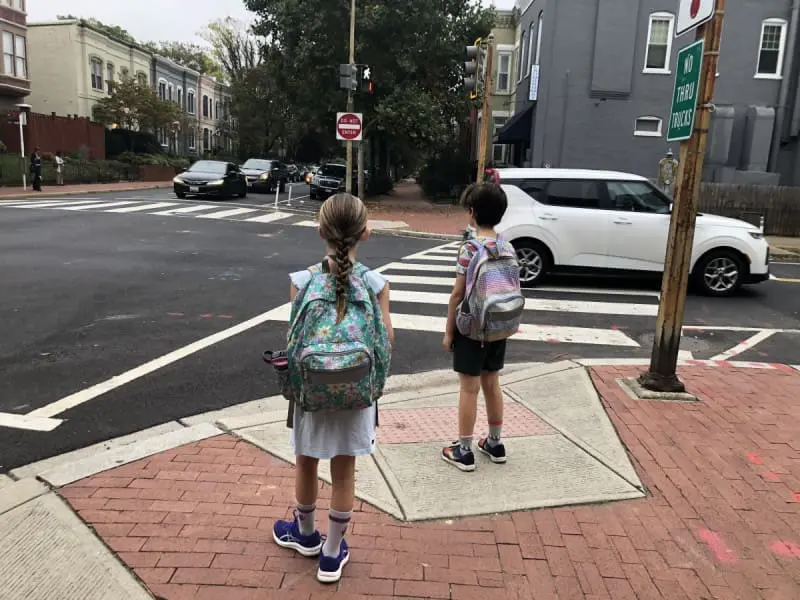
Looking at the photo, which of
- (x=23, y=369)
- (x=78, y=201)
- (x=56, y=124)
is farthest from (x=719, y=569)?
(x=56, y=124)

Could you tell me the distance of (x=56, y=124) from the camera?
112 feet

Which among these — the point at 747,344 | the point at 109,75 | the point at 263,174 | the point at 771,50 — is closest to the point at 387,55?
the point at 263,174

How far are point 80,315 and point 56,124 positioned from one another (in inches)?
1239

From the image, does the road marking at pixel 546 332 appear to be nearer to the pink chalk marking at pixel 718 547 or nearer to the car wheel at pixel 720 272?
the car wheel at pixel 720 272

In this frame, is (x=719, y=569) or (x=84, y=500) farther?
(x=84, y=500)

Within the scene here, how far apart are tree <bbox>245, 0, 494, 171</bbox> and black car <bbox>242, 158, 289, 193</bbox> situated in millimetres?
4254

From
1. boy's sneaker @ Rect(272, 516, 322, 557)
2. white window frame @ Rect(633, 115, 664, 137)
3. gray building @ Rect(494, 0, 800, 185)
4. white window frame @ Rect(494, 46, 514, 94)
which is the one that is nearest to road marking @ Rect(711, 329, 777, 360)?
boy's sneaker @ Rect(272, 516, 322, 557)

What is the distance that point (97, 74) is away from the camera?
141ft

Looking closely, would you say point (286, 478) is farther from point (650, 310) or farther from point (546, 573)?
point (650, 310)

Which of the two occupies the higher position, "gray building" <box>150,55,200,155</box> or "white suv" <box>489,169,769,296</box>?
"gray building" <box>150,55,200,155</box>

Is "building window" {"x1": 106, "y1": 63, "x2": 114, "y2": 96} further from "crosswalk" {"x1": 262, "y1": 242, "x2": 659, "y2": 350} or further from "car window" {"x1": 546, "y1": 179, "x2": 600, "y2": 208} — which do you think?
"car window" {"x1": 546, "y1": 179, "x2": 600, "y2": 208}

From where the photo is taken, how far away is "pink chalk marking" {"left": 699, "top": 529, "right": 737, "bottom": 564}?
3.09m

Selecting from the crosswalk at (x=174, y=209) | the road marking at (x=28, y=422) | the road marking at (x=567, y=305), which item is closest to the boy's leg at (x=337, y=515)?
the road marking at (x=28, y=422)

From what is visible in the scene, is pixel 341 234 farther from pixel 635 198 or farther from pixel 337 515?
pixel 635 198
